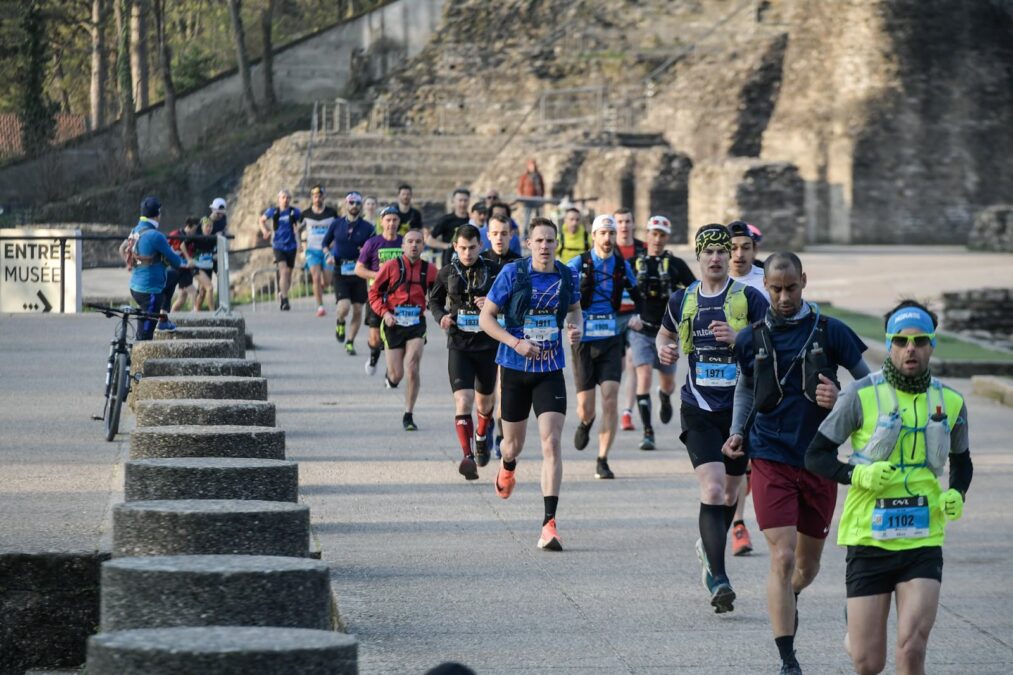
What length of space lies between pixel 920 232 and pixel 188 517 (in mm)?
42736

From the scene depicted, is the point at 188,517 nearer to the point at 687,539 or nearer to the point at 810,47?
the point at 687,539

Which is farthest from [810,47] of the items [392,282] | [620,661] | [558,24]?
[620,661]

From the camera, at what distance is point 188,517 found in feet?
24.5

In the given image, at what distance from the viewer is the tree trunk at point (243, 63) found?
207ft

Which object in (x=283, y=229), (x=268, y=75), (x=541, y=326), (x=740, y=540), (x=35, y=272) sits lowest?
(x=740, y=540)

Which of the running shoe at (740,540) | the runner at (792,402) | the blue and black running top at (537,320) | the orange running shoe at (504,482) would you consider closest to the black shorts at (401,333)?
the orange running shoe at (504,482)

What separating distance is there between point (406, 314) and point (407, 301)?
0.34 feet

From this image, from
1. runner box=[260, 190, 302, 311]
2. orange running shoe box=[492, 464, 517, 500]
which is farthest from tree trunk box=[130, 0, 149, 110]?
orange running shoe box=[492, 464, 517, 500]

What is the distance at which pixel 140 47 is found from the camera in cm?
6488

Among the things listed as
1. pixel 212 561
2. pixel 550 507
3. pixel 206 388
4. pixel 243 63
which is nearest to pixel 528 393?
pixel 550 507

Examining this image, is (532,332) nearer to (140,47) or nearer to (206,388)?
(206,388)

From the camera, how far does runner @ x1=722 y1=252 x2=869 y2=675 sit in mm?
8438

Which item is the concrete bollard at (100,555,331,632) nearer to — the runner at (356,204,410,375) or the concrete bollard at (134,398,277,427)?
the concrete bollard at (134,398,277,427)

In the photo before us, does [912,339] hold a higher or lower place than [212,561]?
higher
